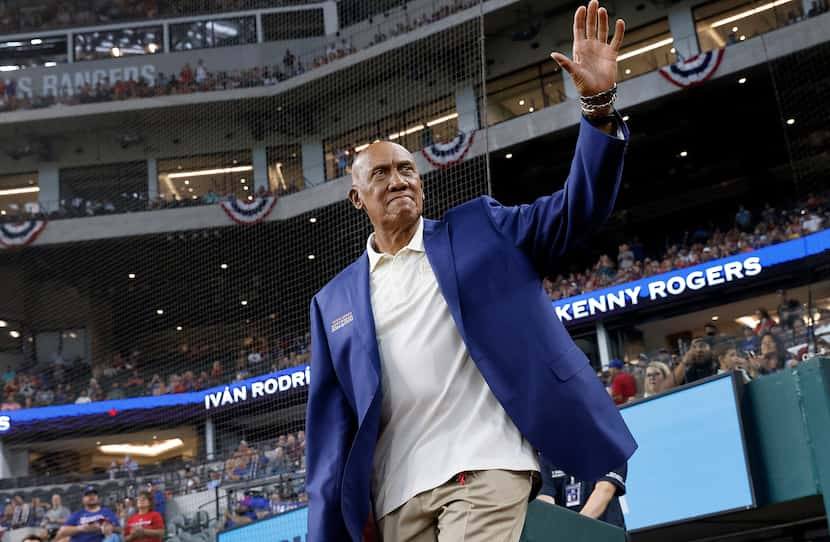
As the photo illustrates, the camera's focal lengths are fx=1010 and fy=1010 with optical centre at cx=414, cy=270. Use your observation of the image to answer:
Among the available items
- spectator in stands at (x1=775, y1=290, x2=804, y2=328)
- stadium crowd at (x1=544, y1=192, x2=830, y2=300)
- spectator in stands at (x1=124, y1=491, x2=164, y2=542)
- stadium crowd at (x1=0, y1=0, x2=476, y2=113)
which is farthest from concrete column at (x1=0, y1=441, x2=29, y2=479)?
spectator in stands at (x1=775, y1=290, x2=804, y2=328)

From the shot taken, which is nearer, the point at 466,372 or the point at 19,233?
the point at 466,372

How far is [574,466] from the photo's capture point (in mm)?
1949

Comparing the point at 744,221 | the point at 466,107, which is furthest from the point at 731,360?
the point at 466,107

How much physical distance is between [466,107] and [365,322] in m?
22.0

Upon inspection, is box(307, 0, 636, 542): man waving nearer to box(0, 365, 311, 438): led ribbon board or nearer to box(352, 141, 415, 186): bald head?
box(352, 141, 415, 186): bald head

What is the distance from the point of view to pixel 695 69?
2205 centimetres

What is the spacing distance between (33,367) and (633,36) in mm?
17975

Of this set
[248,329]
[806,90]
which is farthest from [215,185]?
[806,90]

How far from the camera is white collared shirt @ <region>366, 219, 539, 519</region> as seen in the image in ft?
6.53

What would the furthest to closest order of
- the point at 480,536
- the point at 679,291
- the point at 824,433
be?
the point at 679,291 → the point at 824,433 → the point at 480,536

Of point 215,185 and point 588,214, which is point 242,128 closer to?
point 215,185

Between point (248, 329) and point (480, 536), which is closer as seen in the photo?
point (480, 536)

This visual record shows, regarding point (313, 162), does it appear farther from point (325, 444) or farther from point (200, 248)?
point (325, 444)

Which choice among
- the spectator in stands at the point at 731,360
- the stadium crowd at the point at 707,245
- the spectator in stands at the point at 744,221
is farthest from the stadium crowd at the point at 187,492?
the spectator in stands at the point at 744,221
